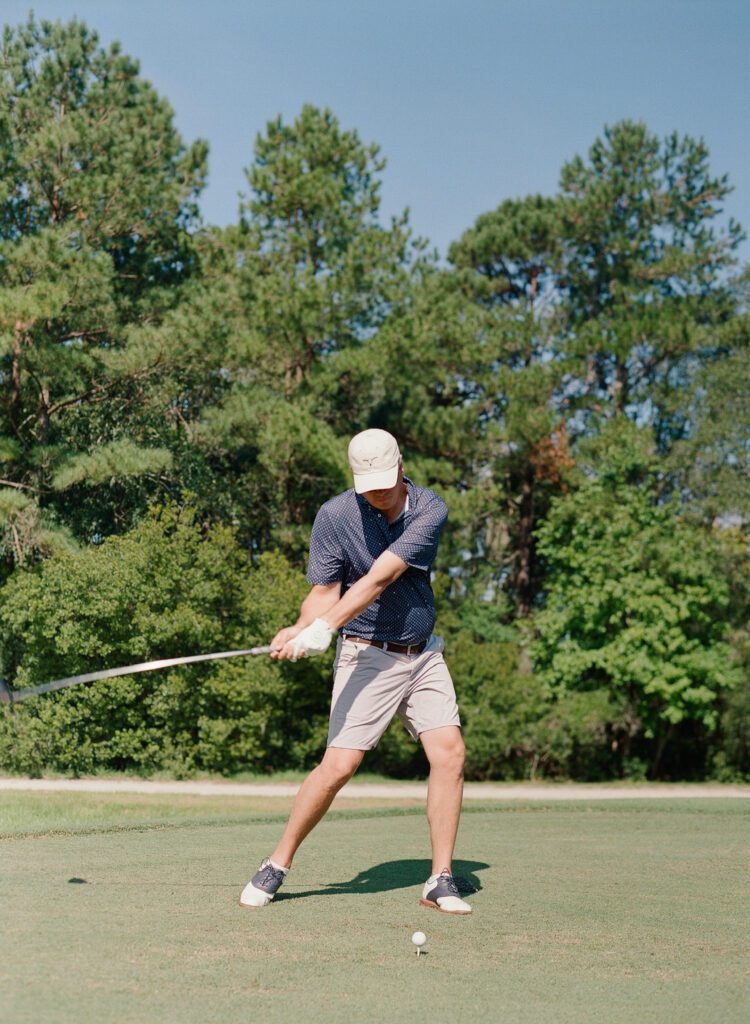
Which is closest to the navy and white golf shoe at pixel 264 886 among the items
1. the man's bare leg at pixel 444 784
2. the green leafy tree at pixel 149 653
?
the man's bare leg at pixel 444 784

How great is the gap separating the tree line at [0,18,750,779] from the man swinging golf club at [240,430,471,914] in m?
18.5

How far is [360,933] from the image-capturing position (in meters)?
4.56

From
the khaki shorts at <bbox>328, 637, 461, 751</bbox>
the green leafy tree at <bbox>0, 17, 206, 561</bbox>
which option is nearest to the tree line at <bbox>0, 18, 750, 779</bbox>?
the green leafy tree at <bbox>0, 17, 206, 561</bbox>

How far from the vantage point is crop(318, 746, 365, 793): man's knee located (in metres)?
5.51

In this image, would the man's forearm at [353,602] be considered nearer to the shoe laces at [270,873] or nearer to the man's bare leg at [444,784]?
the man's bare leg at [444,784]

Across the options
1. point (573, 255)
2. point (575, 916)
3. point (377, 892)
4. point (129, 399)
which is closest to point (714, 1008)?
point (575, 916)

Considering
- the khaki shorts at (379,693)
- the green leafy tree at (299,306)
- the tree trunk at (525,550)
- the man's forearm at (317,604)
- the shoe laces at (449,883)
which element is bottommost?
the shoe laces at (449,883)

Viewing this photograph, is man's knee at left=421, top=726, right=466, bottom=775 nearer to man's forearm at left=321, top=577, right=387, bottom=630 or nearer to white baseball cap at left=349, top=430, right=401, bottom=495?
man's forearm at left=321, top=577, right=387, bottom=630

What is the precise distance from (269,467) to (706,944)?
25.2 metres

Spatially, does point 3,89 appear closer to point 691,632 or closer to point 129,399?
point 129,399

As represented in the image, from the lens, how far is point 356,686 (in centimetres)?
566

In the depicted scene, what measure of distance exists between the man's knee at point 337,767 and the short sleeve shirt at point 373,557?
1.81 ft

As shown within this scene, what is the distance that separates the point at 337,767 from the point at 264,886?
64cm

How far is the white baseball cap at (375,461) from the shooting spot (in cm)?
539
